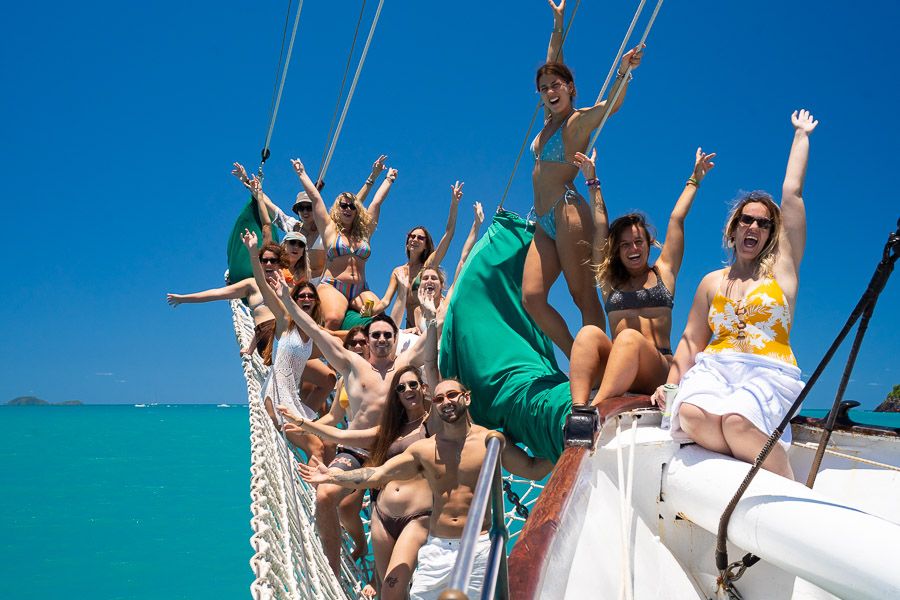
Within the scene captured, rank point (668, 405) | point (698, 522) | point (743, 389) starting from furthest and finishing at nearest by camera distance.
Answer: point (668, 405) → point (743, 389) → point (698, 522)

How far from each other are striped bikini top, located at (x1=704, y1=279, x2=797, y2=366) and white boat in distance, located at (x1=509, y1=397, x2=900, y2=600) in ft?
1.01

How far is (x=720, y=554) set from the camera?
1823 mm

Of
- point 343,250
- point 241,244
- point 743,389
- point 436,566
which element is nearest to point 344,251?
point 343,250

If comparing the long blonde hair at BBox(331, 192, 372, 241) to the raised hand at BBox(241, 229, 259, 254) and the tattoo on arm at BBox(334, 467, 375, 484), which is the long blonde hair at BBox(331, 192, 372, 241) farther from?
the tattoo on arm at BBox(334, 467, 375, 484)

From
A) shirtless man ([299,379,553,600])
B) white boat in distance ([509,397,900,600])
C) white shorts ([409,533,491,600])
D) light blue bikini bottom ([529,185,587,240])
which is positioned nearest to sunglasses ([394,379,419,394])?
shirtless man ([299,379,553,600])

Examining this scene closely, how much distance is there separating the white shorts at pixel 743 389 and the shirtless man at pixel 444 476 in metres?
1.06

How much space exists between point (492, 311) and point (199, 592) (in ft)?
49.0

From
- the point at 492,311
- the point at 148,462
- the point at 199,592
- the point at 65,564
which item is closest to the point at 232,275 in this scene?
the point at 492,311

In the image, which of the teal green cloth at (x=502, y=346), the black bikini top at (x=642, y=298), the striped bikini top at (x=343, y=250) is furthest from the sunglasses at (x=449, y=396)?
the striped bikini top at (x=343, y=250)

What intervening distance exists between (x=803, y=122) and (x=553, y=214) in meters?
1.23

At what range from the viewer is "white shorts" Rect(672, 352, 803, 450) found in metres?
2.06

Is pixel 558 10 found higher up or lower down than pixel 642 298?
higher up

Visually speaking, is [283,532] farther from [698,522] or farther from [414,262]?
[414,262]

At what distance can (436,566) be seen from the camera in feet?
10.1
